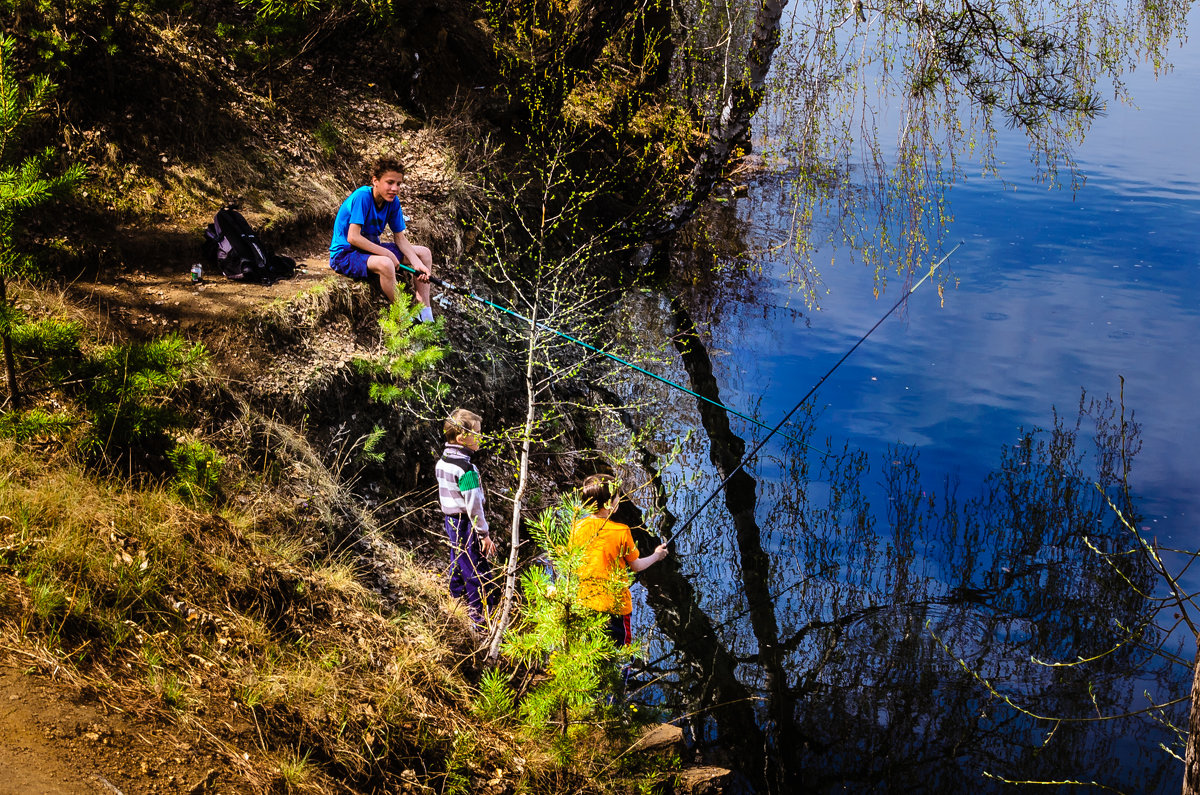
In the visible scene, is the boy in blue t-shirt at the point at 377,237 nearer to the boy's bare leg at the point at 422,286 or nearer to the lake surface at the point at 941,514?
the boy's bare leg at the point at 422,286

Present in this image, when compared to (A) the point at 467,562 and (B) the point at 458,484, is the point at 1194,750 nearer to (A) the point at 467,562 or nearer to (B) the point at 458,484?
(B) the point at 458,484

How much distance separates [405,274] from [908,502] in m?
5.51

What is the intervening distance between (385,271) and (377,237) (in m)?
0.27

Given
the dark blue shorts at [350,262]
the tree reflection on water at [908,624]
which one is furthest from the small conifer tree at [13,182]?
the tree reflection on water at [908,624]

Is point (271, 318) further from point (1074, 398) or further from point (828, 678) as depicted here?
point (1074, 398)

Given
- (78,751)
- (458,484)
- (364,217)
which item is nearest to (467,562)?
(458,484)

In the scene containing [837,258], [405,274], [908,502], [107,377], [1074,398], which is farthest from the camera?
[837,258]

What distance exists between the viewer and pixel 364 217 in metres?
6.18

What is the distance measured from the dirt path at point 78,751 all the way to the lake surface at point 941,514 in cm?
315

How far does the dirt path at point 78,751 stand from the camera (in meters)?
2.58

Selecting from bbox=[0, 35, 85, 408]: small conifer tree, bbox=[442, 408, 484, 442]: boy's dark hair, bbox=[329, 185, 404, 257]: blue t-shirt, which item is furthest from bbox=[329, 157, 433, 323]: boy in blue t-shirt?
bbox=[0, 35, 85, 408]: small conifer tree

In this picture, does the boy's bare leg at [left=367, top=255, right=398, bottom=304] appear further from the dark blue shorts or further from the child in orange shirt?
the child in orange shirt

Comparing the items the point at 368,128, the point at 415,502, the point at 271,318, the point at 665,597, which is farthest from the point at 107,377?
the point at 368,128

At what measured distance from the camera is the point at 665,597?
23.4 feet
